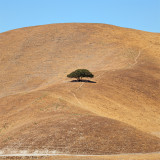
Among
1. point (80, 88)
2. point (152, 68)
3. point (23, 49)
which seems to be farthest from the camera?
point (23, 49)

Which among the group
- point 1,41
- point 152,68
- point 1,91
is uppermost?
point 1,41

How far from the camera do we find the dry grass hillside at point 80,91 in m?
22.4

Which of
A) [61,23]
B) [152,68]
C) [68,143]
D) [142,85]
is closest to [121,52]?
[152,68]

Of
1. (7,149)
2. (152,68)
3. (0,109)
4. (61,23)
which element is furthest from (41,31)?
(7,149)

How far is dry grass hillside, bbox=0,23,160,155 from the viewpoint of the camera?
2238 centimetres

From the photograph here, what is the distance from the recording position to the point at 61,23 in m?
91.1

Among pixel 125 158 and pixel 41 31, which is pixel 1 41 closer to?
pixel 41 31

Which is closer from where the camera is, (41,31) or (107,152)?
(107,152)

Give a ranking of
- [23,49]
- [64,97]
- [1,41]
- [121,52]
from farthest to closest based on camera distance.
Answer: [1,41] < [23,49] < [121,52] < [64,97]

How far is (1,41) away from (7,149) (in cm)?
6651

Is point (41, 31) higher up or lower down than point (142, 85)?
higher up

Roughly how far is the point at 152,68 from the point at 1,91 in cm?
2720

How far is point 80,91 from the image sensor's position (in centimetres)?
3725

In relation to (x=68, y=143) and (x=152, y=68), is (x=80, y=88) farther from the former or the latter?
(x=152, y=68)
